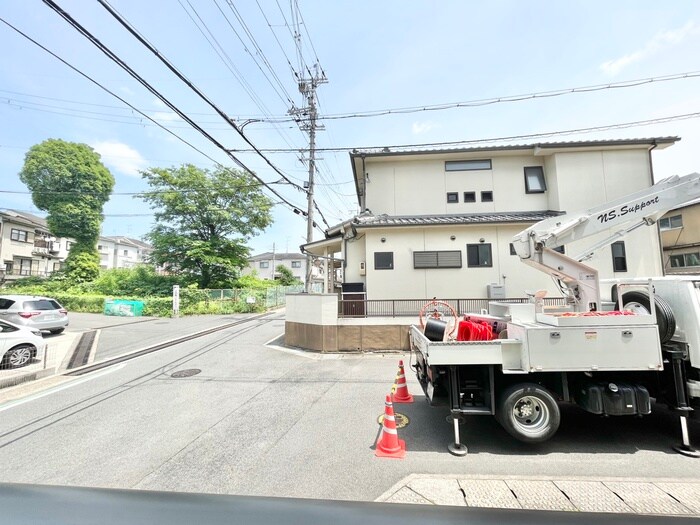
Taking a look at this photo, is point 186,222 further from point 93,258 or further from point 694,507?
point 694,507

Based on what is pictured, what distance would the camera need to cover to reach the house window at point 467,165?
1335 centimetres

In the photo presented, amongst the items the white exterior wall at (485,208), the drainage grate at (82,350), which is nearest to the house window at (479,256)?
the white exterior wall at (485,208)

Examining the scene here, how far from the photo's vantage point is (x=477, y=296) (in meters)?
10.8

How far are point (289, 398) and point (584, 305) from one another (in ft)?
17.7

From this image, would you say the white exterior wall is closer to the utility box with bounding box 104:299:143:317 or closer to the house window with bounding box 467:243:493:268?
the house window with bounding box 467:243:493:268

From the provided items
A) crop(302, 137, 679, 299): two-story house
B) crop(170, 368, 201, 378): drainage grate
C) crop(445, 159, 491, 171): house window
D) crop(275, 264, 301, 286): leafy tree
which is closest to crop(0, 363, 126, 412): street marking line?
crop(170, 368, 201, 378): drainage grate

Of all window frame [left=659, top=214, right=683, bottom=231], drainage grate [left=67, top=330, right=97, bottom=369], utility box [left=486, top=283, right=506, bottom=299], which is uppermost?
window frame [left=659, top=214, right=683, bottom=231]

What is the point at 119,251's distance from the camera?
1922 inches

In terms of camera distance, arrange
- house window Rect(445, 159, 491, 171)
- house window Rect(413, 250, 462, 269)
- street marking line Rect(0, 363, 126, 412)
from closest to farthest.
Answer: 1. street marking line Rect(0, 363, 126, 412)
2. house window Rect(413, 250, 462, 269)
3. house window Rect(445, 159, 491, 171)

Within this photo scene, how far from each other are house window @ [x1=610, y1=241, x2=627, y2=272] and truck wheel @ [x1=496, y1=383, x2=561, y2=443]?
34.3 feet

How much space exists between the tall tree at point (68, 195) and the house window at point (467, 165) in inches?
1230

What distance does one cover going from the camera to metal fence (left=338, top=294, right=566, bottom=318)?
9.55 m

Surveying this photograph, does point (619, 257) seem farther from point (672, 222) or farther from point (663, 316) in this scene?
point (672, 222)

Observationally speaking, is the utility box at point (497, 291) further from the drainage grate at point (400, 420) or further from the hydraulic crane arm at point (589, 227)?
the drainage grate at point (400, 420)
